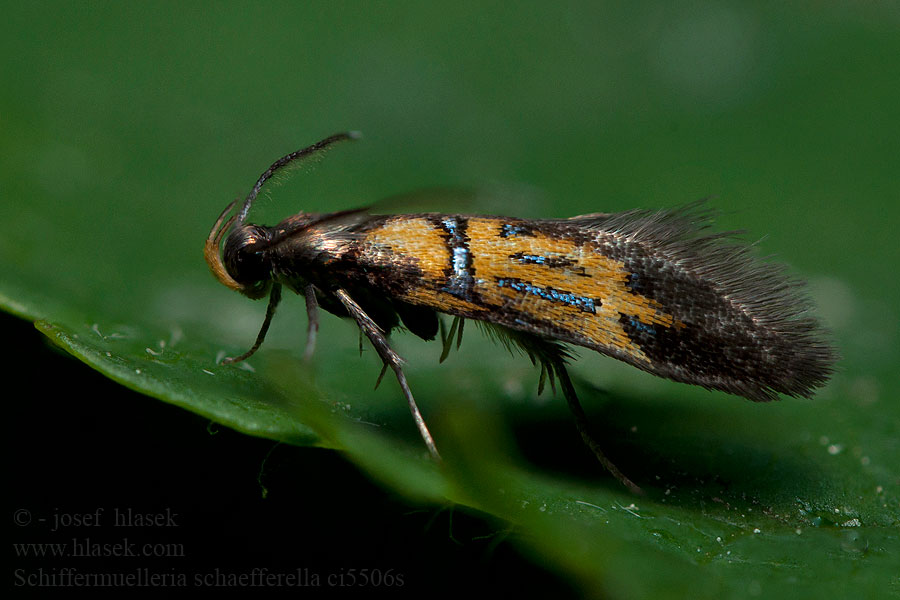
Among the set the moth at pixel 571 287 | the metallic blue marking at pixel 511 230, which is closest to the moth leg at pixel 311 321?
the moth at pixel 571 287

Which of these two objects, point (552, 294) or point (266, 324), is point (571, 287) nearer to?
point (552, 294)

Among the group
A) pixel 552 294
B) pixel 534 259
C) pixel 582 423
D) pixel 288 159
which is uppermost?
pixel 288 159

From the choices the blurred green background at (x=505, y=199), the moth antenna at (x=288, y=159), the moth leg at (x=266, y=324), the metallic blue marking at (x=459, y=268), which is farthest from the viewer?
the moth leg at (x=266, y=324)

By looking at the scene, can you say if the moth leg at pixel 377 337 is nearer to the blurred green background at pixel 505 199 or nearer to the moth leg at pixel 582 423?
the blurred green background at pixel 505 199

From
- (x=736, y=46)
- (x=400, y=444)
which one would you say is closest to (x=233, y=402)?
(x=400, y=444)

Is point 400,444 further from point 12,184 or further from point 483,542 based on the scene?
point 12,184

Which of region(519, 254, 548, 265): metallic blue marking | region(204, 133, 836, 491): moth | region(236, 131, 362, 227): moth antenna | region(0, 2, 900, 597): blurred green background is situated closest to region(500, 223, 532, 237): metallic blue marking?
region(204, 133, 836, 491): moth

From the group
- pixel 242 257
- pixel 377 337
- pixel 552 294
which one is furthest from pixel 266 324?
pixel 552 294
